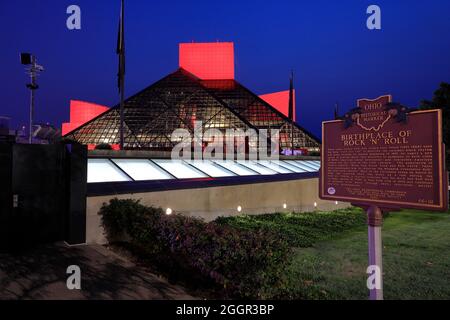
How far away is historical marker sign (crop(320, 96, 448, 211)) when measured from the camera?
3863 mm

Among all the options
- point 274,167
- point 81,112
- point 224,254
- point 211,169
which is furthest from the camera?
point 81,112

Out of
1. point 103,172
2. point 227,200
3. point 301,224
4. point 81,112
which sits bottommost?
point 301,224

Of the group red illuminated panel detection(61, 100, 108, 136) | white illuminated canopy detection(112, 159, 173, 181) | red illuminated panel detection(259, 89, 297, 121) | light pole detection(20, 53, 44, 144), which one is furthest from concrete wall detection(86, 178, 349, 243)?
red illuminated panel detection(61, 100, 108, 136)

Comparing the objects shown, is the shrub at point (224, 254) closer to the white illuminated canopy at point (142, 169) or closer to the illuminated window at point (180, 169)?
the white illuminated canopy at point (142, 169)

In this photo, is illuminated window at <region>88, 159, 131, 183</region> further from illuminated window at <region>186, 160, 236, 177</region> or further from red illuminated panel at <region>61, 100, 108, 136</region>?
red illuminated panel at <region>61, 100, 108, 136</region>

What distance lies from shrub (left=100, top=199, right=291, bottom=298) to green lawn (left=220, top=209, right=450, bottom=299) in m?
0.52

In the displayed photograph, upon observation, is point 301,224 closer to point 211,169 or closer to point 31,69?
point 211,169

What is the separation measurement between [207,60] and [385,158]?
196ft

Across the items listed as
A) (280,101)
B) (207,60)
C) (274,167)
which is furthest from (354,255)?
(207,60)

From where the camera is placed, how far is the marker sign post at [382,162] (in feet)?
12.7

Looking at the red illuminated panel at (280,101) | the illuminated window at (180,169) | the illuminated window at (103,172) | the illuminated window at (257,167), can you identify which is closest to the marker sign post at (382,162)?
the illuminated window at (103,172)

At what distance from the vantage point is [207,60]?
6075cm
